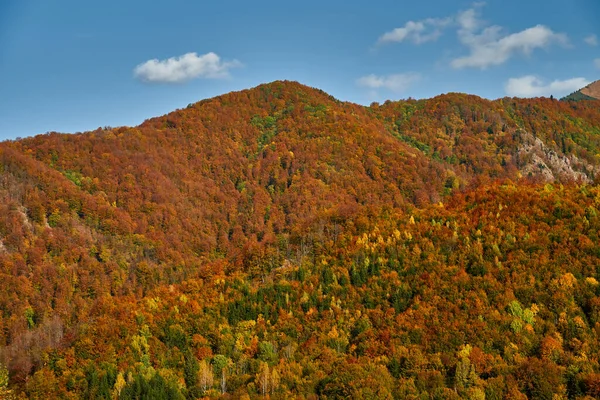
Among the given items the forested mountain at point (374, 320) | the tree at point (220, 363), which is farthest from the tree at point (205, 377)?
the tree at point (220, 363)

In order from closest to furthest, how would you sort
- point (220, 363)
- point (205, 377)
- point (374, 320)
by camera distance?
point (205, 377), point (220, 363), point (374, 320)

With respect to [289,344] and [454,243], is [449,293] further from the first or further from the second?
[289,344]


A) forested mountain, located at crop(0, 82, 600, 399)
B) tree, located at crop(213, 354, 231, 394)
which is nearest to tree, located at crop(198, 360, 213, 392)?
forested mountain, located at crop(0, 82, 600, 399)

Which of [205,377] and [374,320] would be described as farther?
[374,320]

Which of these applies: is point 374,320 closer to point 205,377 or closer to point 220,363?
point 220,363

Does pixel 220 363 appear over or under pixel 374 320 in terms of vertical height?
under

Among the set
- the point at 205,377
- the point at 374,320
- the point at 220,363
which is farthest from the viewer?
the point at 374,320

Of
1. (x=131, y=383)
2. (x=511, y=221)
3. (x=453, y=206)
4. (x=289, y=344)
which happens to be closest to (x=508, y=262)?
(x=511, y=221)

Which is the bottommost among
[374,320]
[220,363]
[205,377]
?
[205,377]

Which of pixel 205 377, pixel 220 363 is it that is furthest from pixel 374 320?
pixel 205 377

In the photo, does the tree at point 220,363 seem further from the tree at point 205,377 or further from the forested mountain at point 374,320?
the tree at point 205,377

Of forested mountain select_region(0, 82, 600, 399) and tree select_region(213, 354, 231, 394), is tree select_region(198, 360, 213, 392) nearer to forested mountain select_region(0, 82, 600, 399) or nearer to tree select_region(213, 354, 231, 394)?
forested mountain select_region(0, 82, 600, 399)
